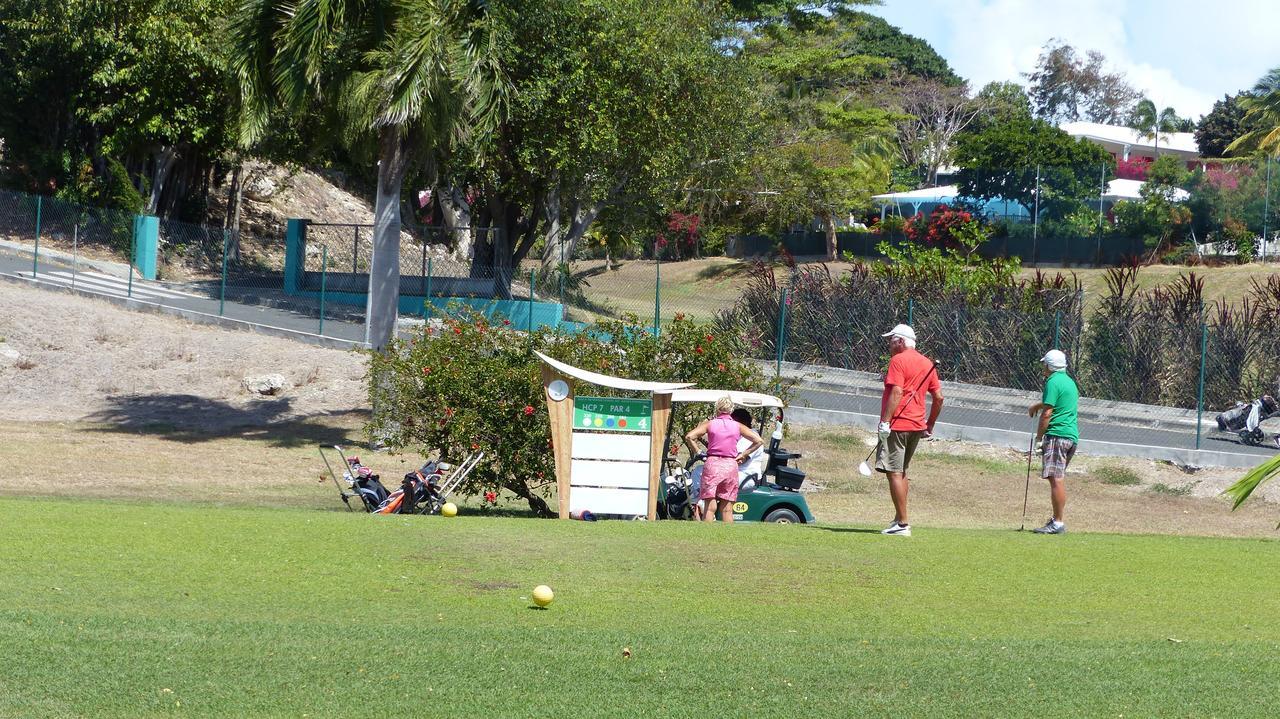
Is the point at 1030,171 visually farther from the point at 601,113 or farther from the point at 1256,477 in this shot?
the point at 1256,477

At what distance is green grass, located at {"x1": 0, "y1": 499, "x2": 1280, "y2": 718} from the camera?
6.04m

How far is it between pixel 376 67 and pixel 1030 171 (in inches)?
1226

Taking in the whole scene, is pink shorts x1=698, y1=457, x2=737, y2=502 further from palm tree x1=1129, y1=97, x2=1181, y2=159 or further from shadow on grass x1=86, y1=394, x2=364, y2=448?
palm tree x1=1129, y1=97, x2=1181, y2=159

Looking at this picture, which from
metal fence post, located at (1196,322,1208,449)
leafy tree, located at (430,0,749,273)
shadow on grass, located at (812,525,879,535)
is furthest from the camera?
leafy tree, located at (430,0,749,273)

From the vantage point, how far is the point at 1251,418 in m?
21.2

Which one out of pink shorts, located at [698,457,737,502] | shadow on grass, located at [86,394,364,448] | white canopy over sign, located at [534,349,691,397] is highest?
white canopy over sign, located at [534,349,691,397]

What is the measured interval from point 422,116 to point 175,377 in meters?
9.35

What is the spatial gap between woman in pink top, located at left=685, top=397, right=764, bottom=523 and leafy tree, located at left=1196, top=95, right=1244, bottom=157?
71.4 meters

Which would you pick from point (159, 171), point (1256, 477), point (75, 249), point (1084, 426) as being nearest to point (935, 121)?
point (159, 171)

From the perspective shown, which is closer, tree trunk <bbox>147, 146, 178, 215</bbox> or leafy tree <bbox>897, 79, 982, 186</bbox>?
tree trunk <bbox>147, 146, 178, 215</bbox>

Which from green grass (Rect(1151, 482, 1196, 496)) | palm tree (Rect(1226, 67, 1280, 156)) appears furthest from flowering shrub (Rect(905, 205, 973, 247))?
green grass (Rect(1151, 482, 1196, 496))

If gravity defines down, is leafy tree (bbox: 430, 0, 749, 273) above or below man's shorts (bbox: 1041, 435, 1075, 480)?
above

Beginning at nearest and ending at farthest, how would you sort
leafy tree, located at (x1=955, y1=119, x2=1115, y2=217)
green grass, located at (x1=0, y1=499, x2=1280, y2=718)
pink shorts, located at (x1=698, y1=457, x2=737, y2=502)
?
1. green grass, located at (x1=0, y1=499, x2=1280, y2=718)
2. pink shorts, located at (x1=698, y1=457, x2=737, y2=502)
3. leafy tree, located at (x1=955, y1=119, x2=1115, y2=217)

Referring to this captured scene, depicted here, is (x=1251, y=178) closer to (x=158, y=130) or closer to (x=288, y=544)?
Result: (x=158, y=130)
